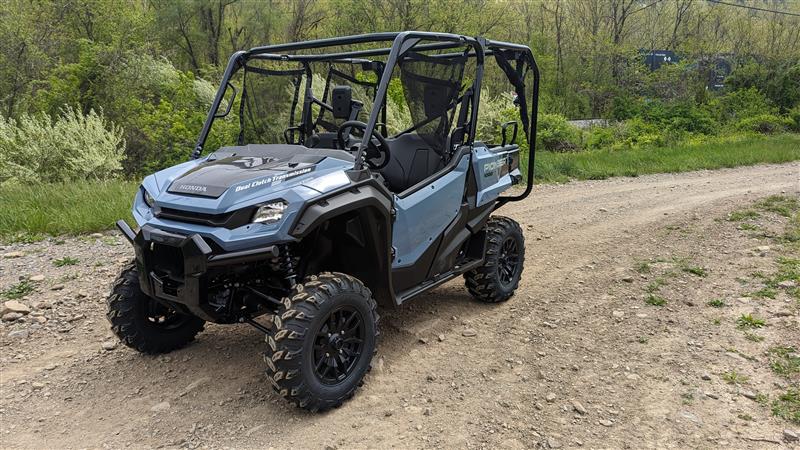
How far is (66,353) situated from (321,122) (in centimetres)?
248

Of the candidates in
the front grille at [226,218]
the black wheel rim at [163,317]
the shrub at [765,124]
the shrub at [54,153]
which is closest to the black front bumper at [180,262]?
the front grille at [226,218]

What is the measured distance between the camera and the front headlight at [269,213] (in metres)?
3.05

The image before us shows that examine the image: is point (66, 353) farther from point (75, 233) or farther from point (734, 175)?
point (734, 175)

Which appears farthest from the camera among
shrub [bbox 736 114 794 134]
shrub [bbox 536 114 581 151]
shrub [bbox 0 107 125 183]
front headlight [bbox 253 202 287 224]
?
shrub [bbox 736 114 794 134]

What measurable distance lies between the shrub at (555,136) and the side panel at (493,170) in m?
9.62

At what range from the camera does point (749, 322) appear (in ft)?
14.3

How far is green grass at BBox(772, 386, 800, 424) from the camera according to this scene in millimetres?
3199

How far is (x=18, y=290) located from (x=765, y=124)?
20.2 metres

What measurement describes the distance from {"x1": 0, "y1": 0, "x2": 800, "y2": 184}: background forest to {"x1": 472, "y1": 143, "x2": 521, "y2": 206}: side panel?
6.06 m

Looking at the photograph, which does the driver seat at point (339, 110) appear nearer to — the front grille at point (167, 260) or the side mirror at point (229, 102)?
the side mirror at point (229, 102)

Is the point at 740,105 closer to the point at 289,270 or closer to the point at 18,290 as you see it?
the point at 289,270

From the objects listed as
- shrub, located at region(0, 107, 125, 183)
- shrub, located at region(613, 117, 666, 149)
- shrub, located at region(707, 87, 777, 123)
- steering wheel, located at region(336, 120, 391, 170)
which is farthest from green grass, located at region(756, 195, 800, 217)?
shrub, located at region(707, 87, 777, 123)

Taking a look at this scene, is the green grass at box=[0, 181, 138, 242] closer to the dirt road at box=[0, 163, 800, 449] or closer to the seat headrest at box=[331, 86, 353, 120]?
the dirt road at box=[0, 163, 800, 449]

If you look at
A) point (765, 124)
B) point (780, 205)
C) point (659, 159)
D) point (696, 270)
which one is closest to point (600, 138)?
point (659, 159)
